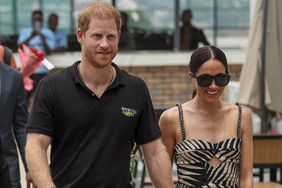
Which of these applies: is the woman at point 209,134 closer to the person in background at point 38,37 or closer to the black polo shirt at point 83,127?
the black polo shirt at point 83,127

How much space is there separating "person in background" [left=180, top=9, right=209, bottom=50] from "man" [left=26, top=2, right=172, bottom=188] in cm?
1124

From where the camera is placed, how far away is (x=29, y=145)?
3.56 m

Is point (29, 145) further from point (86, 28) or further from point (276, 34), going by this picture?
point (276, 34)

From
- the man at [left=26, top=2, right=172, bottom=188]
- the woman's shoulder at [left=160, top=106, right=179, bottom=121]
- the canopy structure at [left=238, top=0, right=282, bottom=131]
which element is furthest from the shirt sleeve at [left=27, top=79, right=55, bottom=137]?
the canopy structure at [left=238, top=0, right=282, bottom=131]

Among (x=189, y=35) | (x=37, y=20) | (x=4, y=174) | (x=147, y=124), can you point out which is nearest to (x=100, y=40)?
(x=147, y=124)

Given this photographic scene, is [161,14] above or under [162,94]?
above

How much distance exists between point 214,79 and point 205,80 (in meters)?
0.04

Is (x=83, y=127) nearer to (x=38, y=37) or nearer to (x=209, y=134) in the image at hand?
(x=209, y=134)

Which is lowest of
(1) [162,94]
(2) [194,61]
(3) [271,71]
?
(1) [162,94]

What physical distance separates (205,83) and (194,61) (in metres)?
0.15

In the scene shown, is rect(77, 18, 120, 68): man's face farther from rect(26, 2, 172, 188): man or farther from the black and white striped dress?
the black and white striped dress

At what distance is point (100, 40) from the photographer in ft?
11.6

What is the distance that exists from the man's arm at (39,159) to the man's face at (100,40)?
42cm

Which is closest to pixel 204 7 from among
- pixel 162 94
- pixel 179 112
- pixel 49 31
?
pixel 162 94
